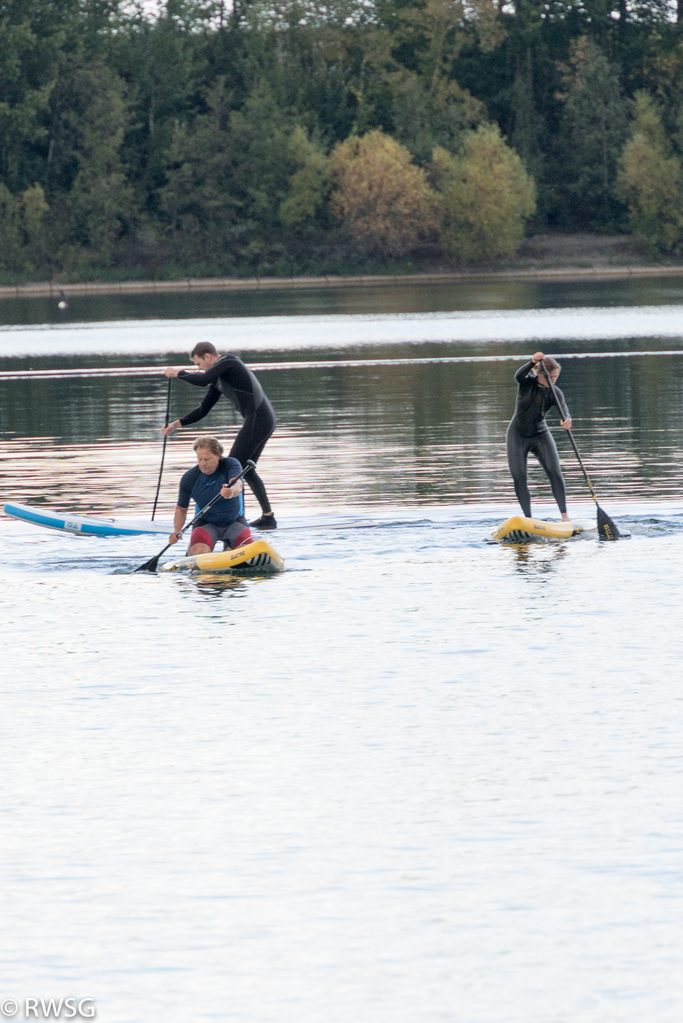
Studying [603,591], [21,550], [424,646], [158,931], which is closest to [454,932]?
[158,931]

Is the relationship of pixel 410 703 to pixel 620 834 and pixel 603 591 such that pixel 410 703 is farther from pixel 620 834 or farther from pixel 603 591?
pixel 603 591

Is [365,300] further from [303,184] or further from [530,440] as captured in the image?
[530,440]

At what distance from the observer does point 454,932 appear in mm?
6383

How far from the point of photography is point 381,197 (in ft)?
386

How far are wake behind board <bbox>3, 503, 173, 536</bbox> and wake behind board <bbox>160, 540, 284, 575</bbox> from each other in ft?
5.55

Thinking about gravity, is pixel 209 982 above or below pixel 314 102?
below

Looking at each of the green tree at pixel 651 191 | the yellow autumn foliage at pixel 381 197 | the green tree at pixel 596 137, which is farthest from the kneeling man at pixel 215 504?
the green tree at pixel 596 137

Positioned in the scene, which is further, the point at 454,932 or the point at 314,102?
the point at 314,102

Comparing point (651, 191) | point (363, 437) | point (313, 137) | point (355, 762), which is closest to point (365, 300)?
point (651, 191)

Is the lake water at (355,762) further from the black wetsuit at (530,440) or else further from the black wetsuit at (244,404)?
the black wetsuit at (244,404)

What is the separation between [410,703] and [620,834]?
7.95 feet

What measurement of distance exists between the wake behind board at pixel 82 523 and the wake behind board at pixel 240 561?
1.69 m

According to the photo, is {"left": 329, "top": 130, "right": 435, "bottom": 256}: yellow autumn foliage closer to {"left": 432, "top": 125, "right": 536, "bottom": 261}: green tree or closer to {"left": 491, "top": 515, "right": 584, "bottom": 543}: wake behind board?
{"left": 432, "top": 125, "right": 536, "bottom": 261}: green tree

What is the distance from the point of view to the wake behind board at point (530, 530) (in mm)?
14766
